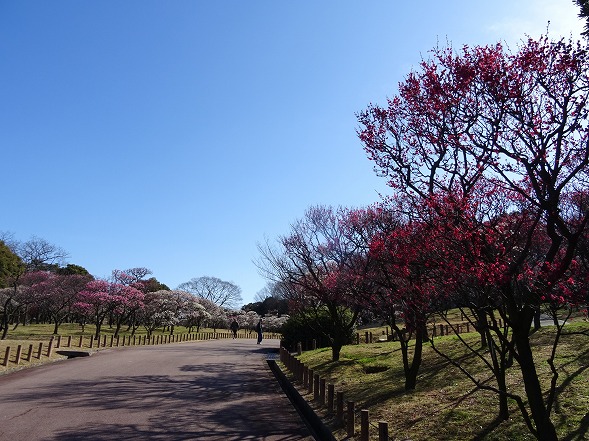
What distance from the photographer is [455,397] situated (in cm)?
869

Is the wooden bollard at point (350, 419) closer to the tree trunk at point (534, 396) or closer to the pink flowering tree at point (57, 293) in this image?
the tree trunk at point (534, 396)

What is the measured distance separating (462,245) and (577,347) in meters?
7.39

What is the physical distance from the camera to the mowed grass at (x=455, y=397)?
6.78m

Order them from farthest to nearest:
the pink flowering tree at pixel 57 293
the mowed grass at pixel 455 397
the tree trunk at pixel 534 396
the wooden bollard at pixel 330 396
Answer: the pink flowering tree at pixel 57 293, the wooden bollard at pixel 330 396, the mowed grass at pixel 455 397, the tree trunk at pixel 534 396

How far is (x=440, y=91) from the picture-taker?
6895mm

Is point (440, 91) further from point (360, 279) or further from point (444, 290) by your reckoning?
point (360, 279)

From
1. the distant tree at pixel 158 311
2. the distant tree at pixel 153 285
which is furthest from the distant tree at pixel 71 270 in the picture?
the distant tree at pixel 158 311

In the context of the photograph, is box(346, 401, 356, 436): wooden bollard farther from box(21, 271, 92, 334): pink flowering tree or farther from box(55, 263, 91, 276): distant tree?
box(55, 263, 91, 276): distant tree

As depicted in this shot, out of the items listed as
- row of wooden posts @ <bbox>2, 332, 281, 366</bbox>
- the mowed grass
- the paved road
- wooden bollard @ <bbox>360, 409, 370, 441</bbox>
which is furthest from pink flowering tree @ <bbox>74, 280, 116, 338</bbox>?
wooden bollard @ <bbox>360, 409, 370, 441</bbox>

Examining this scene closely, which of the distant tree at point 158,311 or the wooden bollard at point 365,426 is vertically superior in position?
the distant tree at point 158,311

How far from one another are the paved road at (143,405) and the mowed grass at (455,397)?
1355 mm

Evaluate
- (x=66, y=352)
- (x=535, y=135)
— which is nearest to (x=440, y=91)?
(x=535, y=135)

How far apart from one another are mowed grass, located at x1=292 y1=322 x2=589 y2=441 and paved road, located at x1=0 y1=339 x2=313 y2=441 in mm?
1355

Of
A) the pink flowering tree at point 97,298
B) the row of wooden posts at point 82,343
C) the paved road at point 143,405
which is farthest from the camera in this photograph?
the pink flowering tree at point 97,298
